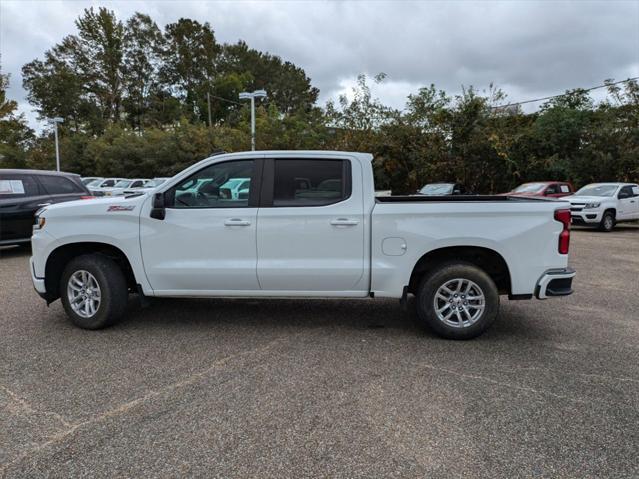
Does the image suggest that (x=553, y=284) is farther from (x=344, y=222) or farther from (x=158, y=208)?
(x=158, y=208)

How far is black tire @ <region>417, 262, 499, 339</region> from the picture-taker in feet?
15.6

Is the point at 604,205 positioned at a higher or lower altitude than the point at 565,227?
lower

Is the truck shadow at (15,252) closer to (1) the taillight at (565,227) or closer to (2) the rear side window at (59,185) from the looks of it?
(2) the rear side window at (59,185)

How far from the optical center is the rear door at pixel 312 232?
4.83m

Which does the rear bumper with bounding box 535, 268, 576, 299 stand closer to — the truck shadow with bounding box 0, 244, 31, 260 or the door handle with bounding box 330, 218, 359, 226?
the door handle with bounding box 330, 218, 359, 226

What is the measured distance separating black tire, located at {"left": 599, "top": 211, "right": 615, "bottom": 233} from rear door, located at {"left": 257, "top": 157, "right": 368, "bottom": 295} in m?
13.9

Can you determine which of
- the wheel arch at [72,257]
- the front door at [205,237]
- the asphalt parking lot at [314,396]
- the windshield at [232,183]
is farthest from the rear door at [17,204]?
the windshield at [232,183]

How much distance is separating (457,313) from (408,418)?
177cm

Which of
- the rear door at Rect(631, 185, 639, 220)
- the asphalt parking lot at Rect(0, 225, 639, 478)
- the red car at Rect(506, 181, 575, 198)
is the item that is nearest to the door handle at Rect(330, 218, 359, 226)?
the asphalt parking lot at Rect(0, 225, 639, 478)

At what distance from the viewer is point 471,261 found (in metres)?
5.11

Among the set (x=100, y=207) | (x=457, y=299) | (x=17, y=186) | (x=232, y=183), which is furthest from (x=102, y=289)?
(x=17, y=186)

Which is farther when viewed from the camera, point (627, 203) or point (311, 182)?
point (627, 203)

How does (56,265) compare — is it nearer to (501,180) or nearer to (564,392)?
(564,392)

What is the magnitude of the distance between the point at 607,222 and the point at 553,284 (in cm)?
1332
